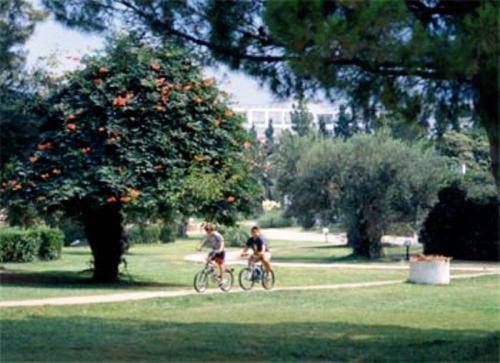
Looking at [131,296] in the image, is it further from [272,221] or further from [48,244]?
[272,221]

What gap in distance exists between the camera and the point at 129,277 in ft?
94.3

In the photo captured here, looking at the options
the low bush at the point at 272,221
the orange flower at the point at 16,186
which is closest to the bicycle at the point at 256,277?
the orange flower at the point at 16,186

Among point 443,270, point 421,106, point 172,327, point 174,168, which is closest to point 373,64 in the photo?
point 421,106

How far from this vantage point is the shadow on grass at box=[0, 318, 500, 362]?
472 inches

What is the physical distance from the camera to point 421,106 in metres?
11.6

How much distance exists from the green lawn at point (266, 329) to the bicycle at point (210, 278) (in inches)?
49.3

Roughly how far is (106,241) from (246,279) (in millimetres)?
3788

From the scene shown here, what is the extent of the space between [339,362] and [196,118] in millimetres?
14887

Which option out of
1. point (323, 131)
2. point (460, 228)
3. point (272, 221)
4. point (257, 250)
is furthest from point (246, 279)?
point (272, 221)

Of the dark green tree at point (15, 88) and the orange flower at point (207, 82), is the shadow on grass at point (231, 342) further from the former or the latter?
the orange flower at point (207, 82)

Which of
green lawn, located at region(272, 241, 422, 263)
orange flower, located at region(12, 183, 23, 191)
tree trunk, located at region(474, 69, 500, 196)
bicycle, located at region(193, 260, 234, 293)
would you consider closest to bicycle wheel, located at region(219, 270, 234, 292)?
bicycle, located at region(193, 260, 234, 293)

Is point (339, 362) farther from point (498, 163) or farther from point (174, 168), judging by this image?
point (174, 168)

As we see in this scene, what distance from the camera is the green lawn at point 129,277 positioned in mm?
24292

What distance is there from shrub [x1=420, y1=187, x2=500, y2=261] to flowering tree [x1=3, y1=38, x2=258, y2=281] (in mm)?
18373
